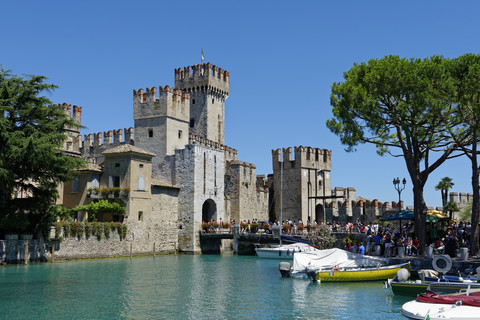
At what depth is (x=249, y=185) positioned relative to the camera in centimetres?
5075

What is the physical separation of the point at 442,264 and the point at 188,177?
89.8 ft

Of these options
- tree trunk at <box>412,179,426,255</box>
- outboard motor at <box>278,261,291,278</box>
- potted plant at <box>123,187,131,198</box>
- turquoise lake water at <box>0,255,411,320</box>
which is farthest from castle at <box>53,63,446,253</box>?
tree trunk at <box>412,179,426,255</box>

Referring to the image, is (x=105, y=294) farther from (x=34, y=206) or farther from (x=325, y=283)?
(x=34, y=206)

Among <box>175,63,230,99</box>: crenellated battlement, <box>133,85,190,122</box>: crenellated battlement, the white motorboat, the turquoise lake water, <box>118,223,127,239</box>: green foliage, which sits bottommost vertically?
the turquoise lake water

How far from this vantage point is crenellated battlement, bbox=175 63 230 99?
58094mm

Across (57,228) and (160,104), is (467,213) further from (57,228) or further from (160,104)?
(57,228)

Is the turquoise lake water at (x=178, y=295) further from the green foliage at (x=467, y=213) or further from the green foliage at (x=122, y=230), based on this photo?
the green foliage at (x=467, y=213)

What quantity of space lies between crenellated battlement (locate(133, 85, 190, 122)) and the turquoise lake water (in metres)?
18.6

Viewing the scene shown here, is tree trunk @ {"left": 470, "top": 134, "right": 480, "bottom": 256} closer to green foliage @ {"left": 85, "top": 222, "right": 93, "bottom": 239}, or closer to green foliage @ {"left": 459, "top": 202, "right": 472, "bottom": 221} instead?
green foliage @ {"left": 85, "top": 222, "right": 93, "bottom": 239}

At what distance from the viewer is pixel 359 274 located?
23594 mm

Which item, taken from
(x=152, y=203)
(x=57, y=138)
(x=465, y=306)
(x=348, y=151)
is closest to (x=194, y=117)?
(x=152, y=203)

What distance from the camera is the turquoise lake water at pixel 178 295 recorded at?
17.1 m

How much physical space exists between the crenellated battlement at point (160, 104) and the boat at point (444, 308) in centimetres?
3444

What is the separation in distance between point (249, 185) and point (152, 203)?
11.9 m
